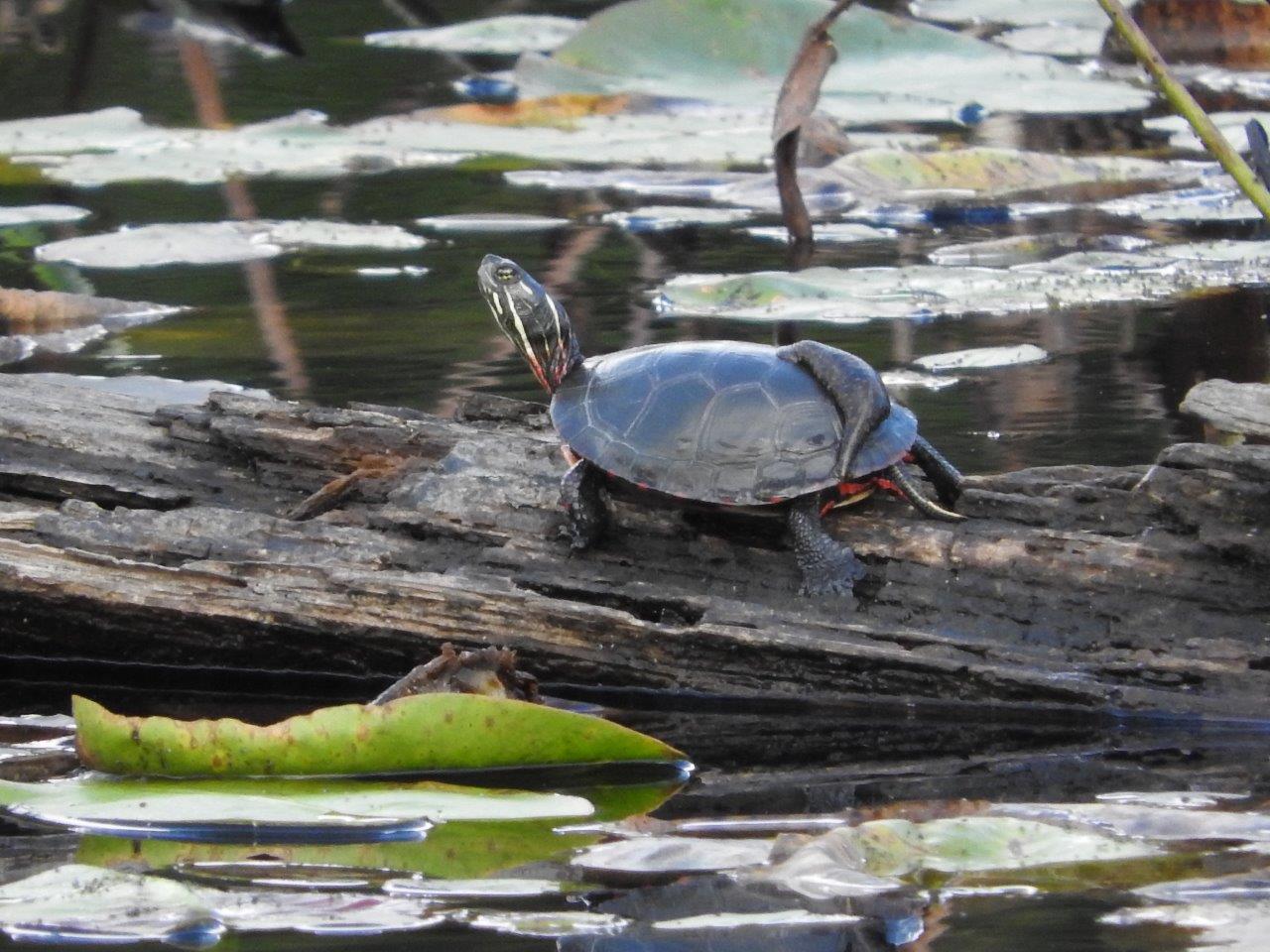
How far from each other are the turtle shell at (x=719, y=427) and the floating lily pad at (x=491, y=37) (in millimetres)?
8474

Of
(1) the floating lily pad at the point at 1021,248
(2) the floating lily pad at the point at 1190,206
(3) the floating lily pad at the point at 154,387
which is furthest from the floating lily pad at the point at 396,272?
(2) the floating lily pad at the point at 1190,206

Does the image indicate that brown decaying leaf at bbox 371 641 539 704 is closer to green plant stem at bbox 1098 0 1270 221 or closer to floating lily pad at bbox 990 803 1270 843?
floating lily pad at bbox 990 803 1270 843

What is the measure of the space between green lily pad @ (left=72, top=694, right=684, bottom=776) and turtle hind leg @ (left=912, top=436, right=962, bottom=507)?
2.67 ft

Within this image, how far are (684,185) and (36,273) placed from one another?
2.69 m

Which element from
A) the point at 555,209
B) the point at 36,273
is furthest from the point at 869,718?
the point at 555,209

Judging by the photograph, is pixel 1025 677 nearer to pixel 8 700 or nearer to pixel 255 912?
pixel 255 912

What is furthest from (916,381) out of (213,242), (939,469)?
(213,242)

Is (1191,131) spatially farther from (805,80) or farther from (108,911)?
(108,911)

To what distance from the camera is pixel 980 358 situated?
16.8 feet

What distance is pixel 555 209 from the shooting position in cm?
789

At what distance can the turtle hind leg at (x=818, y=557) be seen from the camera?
10.5ft

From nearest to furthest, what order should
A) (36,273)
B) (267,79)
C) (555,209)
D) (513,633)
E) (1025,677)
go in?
(1025,677) → (513,633) → (36,273) → (555,209) → (267,79)

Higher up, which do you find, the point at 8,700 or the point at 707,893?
the point at 707,893

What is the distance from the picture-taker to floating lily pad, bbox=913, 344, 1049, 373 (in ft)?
16.6
